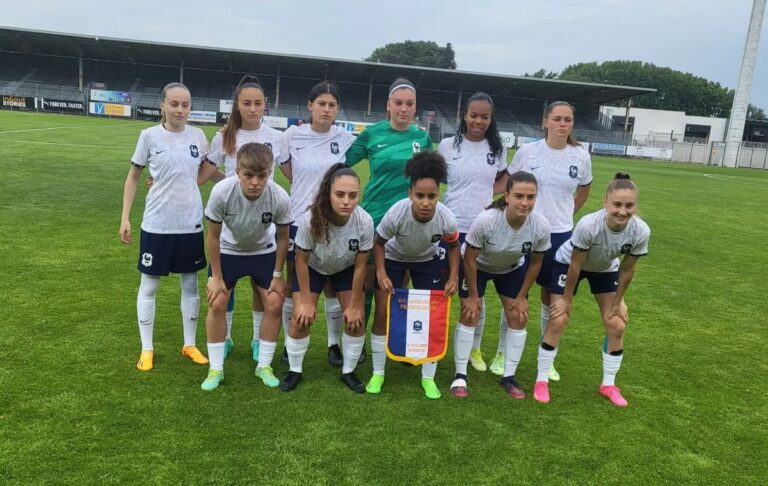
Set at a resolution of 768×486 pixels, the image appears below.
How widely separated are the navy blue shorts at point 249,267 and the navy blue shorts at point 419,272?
2.46ft

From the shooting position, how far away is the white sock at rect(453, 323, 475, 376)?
3834 mm

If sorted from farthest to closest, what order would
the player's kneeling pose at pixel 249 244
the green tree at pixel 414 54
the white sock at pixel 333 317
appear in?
the green tree at pixel 414 54 → the white sock at pixel 333 317 → the player's kneeling pose at pixel 249 244

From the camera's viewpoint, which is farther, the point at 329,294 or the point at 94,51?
the point at 94,51

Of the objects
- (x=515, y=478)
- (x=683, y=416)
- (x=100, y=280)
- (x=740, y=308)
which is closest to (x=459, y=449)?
(x=515, y=478)

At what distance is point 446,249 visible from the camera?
383cm

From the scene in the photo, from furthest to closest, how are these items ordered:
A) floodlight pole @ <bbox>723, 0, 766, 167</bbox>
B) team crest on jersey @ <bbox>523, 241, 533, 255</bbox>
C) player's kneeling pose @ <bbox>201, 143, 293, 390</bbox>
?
floodlight pole @ <bbox>723, 0, 766, 167</bbox>, team crest on jersey @ <bbox>523, 241, 533, 255</bbox>, player's kneeling pose @ <bbox>201, 143, 293, 390</bbox>

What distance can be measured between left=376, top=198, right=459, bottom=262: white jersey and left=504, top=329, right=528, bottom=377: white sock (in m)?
0.83

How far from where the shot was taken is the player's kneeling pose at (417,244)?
132 inches

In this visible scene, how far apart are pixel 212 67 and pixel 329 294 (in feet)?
157

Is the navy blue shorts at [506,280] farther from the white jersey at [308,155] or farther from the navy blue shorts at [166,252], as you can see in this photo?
the navy blue shorts at [166,252]

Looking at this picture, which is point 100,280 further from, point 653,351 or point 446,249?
point 653,351

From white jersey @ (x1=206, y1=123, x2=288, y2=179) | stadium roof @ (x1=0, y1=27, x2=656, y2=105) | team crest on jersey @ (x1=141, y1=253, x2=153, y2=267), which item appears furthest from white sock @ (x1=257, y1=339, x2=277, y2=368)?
stadium roof @ (x1=0, y1=27, x2=656, y2=105)

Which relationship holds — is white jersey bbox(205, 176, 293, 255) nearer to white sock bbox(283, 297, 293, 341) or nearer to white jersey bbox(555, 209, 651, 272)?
white sock bbox(283, 297, 293, 341)

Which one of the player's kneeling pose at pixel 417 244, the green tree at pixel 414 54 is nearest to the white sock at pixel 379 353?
the player's kneeling pose at pixel 417 244
